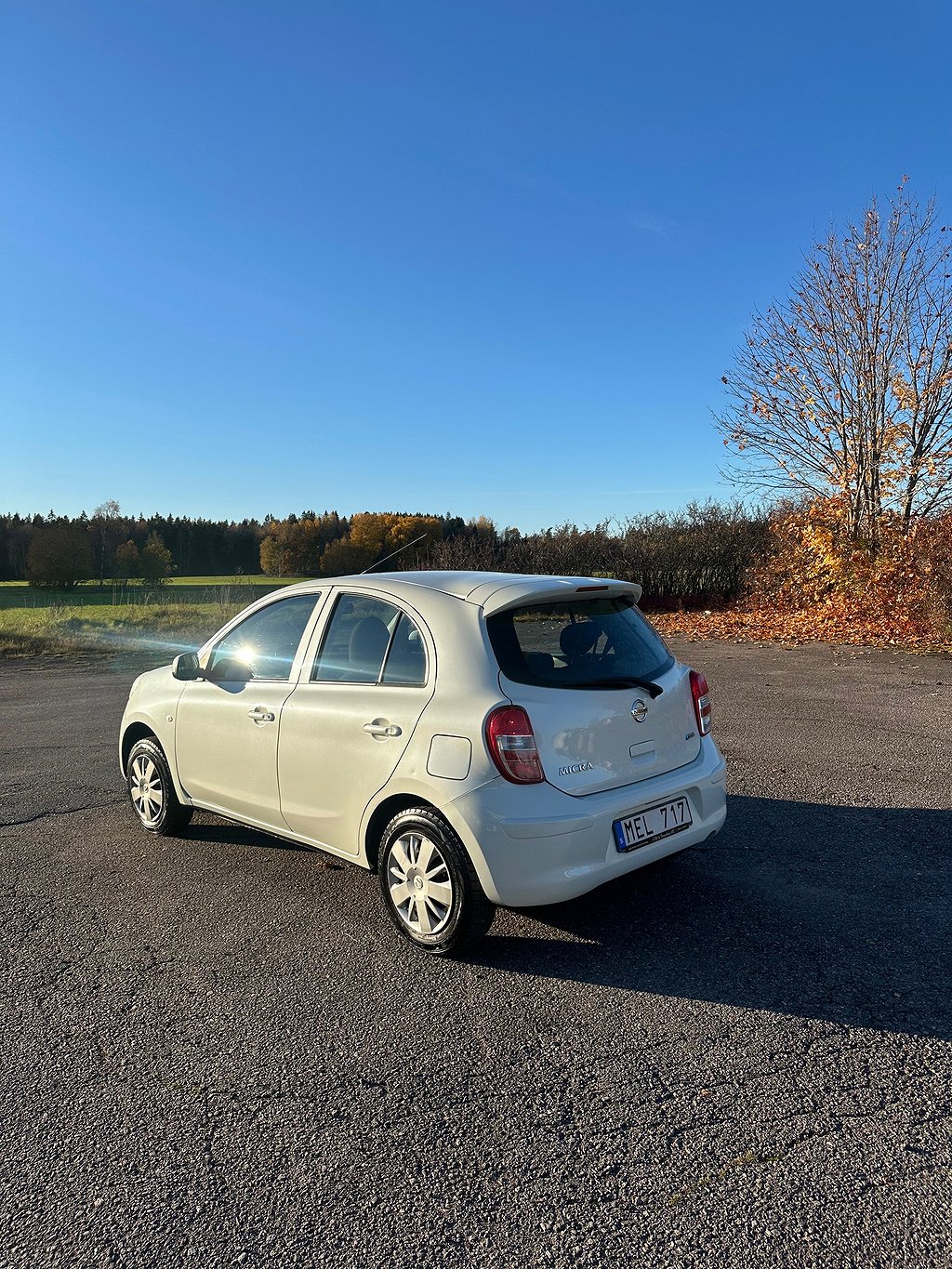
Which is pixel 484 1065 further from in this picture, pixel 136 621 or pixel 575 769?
pixel 136 621

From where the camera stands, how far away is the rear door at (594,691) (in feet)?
11.8

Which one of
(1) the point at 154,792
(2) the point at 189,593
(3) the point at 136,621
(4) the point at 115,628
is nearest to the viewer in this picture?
(1) the point at 154,792

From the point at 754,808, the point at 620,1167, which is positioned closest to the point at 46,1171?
the point at 620,1167

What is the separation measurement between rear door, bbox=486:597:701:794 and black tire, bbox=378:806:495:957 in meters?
0.55

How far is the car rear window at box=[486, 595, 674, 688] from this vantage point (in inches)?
148

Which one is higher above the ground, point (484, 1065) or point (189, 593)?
point (189, 593)

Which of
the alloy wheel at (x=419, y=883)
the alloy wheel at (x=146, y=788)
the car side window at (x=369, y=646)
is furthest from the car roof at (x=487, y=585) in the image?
the alloy wheel at (x=146, y=788)

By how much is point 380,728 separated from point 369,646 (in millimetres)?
513

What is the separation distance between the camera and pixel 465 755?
140 inches

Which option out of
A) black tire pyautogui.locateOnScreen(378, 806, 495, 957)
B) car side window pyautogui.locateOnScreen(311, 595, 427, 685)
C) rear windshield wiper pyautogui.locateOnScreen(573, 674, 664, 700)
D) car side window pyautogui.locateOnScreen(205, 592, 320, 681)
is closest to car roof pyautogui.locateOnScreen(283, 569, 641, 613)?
car side window pyautogui.locateOnScreen(311, 595, 427, 685)

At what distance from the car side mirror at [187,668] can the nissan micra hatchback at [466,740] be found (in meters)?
0.32

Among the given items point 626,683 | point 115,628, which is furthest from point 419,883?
point 115,628

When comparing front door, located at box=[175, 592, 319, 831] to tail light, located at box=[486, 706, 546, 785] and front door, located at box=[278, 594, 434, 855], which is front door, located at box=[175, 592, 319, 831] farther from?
tail light, located at box=[486, 706, 546, 785]

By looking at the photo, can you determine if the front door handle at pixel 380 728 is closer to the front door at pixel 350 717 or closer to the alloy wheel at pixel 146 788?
the front door at pixel 350 717
